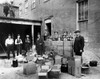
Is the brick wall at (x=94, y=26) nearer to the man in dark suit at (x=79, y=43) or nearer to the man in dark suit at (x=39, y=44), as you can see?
the man in dark suit at (x=79, y=43)

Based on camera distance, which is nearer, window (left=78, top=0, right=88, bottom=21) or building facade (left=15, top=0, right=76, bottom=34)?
window (left=78, top=0, right=88, bottom=21)

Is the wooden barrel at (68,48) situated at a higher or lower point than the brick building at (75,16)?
lower

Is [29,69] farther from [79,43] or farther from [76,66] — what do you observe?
[79,43]

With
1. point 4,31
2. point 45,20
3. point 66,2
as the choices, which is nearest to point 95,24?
point 66,2

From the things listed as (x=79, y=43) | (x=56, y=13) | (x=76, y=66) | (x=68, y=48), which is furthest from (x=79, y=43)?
(x=56, y=13)

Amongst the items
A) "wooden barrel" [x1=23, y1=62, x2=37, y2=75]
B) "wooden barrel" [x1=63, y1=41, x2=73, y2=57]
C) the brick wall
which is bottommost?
"wooden barrel" [x1=23, y1=62, x2=37, y2=75]

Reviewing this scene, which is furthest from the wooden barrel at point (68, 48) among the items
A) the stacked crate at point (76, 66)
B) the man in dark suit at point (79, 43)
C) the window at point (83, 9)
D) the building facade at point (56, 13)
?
the stacked crate at point (76, 66)

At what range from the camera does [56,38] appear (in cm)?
1047

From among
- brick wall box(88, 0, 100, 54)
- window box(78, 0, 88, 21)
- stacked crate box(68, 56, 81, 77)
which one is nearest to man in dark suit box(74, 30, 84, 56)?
stacked crate box(68, 56, 81, 77)

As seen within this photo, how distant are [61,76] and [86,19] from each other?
534 cm

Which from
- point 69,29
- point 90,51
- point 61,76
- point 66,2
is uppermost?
point 66,2

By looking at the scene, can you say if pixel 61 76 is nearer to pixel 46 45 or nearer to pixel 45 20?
pixel 46 45

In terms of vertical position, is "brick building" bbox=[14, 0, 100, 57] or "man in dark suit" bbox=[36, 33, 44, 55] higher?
"brick building" bbox=[14, 0, 100, 57]

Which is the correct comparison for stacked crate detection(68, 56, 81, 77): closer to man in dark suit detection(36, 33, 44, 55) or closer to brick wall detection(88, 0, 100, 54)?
brick wall detection(88, 0, 100, 54)
